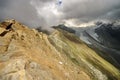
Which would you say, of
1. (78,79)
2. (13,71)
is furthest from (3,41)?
(78,79)

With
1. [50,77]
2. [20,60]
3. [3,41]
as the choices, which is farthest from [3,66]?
[3,41]

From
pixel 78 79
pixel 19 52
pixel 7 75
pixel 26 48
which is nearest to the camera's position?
pixel 7 75

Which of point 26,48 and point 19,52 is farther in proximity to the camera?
point 26,48

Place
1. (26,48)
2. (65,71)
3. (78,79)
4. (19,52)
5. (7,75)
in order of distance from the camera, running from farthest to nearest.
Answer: (78,79) → (65,71) → (26,48) → (19,52) → (7,75)

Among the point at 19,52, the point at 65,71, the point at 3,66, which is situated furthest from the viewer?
the point at 65,71

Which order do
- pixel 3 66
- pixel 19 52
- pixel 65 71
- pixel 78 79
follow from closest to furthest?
1. pixel 3 66
2. pixel 19 52
3. pixel 65 71
4. pixel 78 79

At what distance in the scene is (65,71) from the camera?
167625 mm

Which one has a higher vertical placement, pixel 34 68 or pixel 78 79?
pixel 34 68

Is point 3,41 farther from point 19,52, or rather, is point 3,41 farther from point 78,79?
point 78,79

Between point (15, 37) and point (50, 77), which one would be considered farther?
point (15, 37)

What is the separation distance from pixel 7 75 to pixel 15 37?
1678 inches

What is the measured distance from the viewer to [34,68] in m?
127

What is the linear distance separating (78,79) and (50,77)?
5108 centimetres

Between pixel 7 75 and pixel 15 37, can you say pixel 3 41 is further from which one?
pixel 7 75
